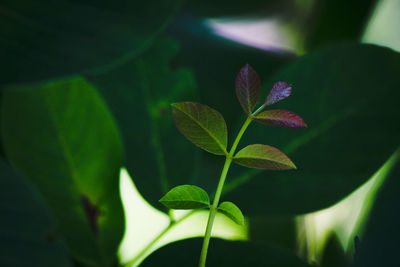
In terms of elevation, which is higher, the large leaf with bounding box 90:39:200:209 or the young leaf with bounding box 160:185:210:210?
the large leaf with bounding box 90:39:200:209

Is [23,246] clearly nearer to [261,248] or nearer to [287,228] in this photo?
[261,248]

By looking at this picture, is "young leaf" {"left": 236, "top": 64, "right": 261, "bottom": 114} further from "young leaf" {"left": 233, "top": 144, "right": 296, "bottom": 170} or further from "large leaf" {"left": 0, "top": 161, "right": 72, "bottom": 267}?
"large leaf" {"left": 0, "top": 161, "right": 72, "bottom": 267}

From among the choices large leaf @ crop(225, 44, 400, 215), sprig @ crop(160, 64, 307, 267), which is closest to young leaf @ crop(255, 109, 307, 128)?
sprig @ crop(160, 64, 307, 267)

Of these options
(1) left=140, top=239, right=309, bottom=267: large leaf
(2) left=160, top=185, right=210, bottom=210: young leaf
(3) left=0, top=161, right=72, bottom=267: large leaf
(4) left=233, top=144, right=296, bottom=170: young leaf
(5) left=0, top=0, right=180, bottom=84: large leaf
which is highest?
(5) left=0, top=0, right=180, bottom=84: large leaf

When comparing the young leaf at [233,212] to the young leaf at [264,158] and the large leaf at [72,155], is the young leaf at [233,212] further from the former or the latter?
the large leaf at [72,155]

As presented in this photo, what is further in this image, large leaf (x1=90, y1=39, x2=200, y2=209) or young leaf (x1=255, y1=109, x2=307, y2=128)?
large leaf (x1=90, y1=39, x2=200, y2=209)

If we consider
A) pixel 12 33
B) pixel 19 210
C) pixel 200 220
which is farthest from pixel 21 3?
pixel 200 220
